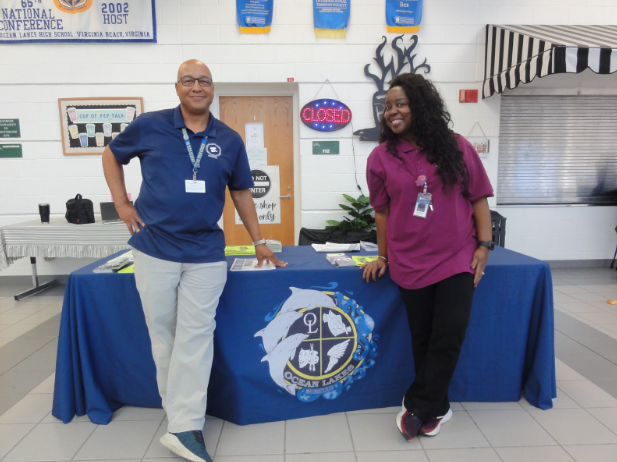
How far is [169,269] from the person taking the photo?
1.71 m

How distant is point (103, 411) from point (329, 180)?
10.6 feet

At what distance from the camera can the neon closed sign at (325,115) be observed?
445 cm

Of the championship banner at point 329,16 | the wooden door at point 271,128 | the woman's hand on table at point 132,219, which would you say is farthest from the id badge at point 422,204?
the championship banner at point 329,16

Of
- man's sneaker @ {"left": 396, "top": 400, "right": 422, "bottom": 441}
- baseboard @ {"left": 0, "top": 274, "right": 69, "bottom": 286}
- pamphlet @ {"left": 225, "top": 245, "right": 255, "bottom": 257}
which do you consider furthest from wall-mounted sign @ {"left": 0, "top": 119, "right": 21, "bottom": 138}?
man's sneaker @ {"left": 396, "top": 400, "right": 422, "bottom": 441}

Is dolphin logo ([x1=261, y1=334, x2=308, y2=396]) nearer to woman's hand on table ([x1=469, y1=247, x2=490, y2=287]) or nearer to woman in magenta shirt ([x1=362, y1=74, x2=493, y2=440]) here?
woman in magenta shirt ([x1=362, y1=74, x2=493, y2=440])

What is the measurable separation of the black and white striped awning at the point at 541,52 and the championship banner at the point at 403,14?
796 mm

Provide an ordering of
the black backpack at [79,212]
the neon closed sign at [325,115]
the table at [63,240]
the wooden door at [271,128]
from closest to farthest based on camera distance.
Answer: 1. the table at [63,240]
2. the black backpack at [79,212]
3. the neon closed sign at [325,115]
4. the wooden door at [271,128]

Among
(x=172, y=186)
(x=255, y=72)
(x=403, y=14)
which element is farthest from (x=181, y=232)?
(x=403, y=14)

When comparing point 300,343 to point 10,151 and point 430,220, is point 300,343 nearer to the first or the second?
point 430,220

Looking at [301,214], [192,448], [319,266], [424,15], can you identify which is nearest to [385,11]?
[424,15]

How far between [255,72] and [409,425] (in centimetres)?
377

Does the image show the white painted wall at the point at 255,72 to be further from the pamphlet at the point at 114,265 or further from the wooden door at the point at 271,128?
the pamphlet at the point at 114,265

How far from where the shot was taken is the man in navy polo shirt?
170cm

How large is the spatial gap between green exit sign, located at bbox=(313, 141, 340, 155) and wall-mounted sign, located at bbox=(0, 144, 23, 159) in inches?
126
